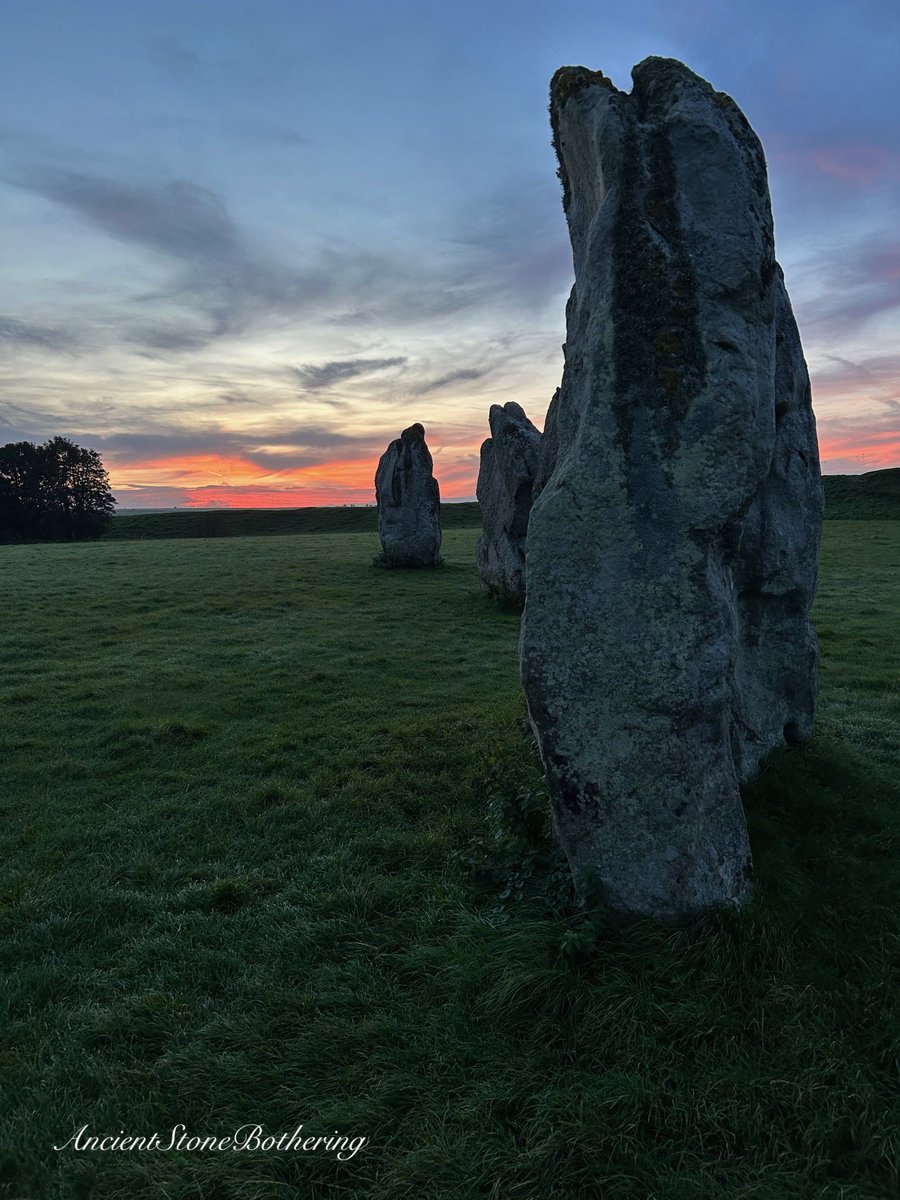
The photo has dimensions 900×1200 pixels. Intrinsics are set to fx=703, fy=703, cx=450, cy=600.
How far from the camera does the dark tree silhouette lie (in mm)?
60000

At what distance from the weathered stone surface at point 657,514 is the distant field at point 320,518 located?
51.0 meters

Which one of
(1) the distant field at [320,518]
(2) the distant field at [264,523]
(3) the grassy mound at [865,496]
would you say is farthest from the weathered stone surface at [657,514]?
(2) the distant field at [264,523]

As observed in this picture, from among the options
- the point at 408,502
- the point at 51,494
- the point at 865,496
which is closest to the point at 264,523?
the point at 51,494

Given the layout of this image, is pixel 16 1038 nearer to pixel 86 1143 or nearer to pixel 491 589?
pixel 86 1143

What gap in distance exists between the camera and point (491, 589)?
65.7 feet

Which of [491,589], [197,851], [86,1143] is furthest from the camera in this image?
[491,589]

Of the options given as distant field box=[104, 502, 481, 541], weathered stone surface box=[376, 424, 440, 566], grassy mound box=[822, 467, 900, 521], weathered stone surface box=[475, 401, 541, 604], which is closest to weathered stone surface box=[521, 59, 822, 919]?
weathered stone surface box=[475, 401, 541, 604]

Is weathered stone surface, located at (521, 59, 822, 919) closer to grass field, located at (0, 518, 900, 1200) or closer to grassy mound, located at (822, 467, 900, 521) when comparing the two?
grass field, located at (0, 518, 900, 1200)

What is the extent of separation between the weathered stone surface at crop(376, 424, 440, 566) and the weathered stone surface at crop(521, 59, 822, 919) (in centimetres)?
2087

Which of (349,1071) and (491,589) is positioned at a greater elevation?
(491,589)

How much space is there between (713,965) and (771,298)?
4.57m

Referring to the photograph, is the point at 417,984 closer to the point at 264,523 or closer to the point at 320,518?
the point at 320,518

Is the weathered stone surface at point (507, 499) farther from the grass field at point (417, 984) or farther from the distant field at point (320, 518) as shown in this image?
the distant field at point (320, 518)

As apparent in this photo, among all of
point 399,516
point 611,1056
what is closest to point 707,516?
point 611,1056
